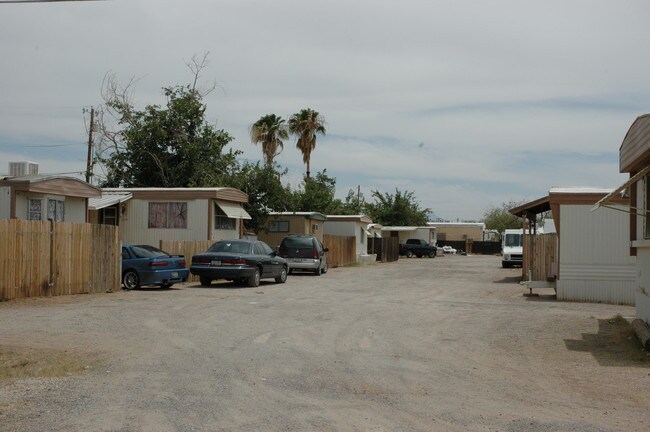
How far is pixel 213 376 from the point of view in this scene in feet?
27.9

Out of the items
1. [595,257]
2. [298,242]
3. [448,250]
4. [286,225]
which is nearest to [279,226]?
[286,225]

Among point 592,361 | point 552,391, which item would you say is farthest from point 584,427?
point 592,361

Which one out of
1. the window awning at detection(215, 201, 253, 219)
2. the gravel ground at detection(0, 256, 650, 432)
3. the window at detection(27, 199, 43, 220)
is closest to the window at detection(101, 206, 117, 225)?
the window awning at detection(215, 201, 253, 219)

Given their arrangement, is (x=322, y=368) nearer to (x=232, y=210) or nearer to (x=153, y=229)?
(x=153, y=229)

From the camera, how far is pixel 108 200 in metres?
26.0

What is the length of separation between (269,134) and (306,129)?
3.32 metres

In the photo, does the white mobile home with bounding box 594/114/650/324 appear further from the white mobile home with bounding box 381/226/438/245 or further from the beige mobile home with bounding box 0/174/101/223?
the white mobile home with bounding box 381/226/438/245

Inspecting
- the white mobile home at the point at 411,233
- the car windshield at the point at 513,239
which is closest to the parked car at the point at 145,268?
the car windshield at the point at 513,239

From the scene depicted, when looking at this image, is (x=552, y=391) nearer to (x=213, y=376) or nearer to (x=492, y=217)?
(x=213, y=376)

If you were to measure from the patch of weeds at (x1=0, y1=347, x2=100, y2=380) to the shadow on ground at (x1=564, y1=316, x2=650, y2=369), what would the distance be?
6.99 metres

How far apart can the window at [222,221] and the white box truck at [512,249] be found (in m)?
16.9

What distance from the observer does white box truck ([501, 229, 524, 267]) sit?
128 feet

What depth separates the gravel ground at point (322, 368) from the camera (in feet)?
22.0

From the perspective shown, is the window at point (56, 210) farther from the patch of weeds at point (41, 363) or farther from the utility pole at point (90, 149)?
the utility pole at point (90, 149)
